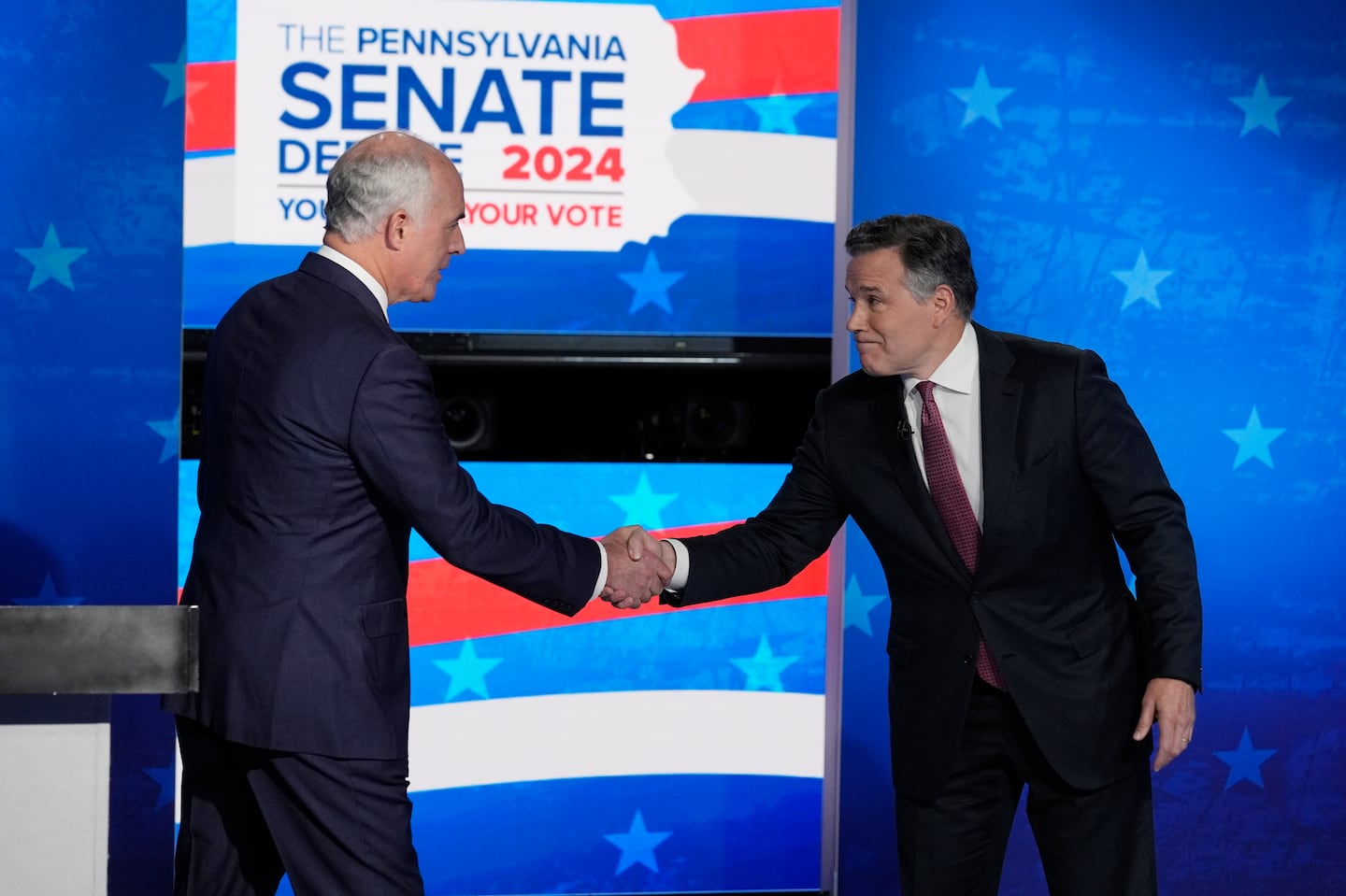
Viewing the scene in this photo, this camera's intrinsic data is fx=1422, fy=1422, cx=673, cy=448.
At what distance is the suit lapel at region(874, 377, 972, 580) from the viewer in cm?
232

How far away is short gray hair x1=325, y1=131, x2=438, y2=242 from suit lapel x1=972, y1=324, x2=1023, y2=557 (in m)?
0.96

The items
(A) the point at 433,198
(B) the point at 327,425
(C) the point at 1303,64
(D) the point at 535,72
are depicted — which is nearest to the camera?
(B) the point at 327,425

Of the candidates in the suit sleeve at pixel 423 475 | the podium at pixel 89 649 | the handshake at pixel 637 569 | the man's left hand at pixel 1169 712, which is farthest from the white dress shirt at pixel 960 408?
the podium at pixel 89 649

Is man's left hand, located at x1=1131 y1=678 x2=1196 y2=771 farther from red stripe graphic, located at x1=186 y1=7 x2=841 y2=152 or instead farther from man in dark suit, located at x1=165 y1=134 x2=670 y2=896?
red stripe graphic, located at x1=186 y1=7 x2=841 y2=152

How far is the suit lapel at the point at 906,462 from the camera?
7.61 ft

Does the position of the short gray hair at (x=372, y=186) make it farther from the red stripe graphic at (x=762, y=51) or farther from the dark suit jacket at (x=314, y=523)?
the red stripe graphic at (x=762, y=51)

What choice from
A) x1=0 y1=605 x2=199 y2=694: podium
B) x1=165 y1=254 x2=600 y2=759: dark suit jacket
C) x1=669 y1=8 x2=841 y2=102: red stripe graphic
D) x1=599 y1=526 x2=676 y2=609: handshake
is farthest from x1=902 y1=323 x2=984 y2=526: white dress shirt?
x1=0 y1=605 x2=199 y2=694: podium

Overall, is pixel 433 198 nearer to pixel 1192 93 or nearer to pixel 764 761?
pixel 764 761

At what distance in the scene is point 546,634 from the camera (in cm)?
325

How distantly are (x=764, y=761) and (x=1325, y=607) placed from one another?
4.62 feet

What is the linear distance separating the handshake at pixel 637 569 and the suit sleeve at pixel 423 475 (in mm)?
323

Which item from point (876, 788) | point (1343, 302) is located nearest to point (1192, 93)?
point (1343, 302)

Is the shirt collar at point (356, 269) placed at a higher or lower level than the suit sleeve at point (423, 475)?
higher

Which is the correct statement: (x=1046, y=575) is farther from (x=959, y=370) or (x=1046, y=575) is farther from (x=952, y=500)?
(x=959, y=370)
